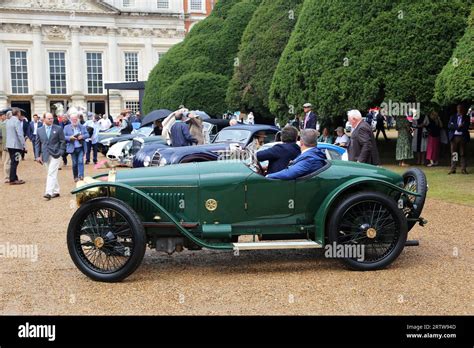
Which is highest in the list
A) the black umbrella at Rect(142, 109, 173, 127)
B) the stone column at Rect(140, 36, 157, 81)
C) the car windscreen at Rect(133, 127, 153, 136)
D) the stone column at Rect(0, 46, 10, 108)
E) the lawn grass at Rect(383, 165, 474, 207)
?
the stone column at Rect(140, 36, 157, 81)

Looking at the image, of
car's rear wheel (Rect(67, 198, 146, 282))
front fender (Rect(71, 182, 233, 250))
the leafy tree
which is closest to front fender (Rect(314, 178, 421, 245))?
front fender (Rect(71, 182, 233, 250))

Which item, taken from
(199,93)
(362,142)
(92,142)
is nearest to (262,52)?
(199,93)

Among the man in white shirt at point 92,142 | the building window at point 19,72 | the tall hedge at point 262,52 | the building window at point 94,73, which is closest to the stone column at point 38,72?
the building window at point 19,72

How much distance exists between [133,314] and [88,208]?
1519mm

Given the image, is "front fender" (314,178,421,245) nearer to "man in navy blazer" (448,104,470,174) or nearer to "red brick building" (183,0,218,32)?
"man in navy blazer" (448,104,470,174)

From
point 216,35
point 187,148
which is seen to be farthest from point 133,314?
point 216,35

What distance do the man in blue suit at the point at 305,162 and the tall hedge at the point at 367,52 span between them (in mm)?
10712

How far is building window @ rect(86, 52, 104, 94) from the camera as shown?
56.2m

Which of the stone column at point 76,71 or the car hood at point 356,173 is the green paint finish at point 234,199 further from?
the stone column at point 76,71

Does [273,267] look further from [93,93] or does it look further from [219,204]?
[93,93]

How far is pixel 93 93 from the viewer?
56281 millimetres

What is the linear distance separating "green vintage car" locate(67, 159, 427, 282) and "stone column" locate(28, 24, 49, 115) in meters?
50.7

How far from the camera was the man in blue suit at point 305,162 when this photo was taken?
6.54 m

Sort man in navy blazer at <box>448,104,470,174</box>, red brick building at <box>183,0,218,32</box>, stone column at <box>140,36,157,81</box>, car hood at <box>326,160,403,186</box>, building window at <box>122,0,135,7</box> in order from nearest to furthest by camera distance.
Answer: car hood at <box>326,160,403,186</box>, man in navy blazer at <box>448,104,470,174</box>, stone column at <box>140,36,157,81</box>, building window at <box>122,0,135,7</box>, red brick building at <box>183,0,218,32</box>
